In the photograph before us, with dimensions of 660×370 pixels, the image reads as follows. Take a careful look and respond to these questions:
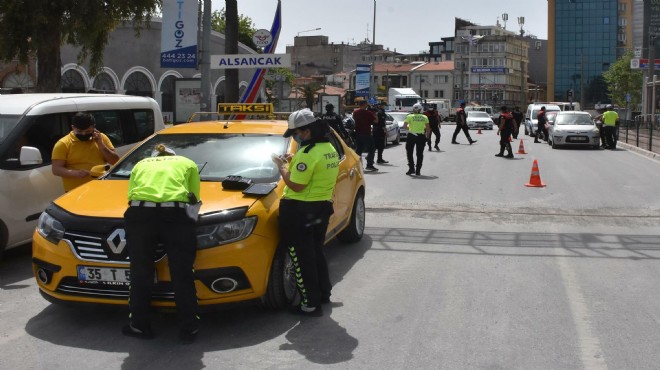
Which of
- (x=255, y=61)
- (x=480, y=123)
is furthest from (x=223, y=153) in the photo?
(x=480, y=123)

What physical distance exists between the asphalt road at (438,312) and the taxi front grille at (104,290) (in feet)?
1.00

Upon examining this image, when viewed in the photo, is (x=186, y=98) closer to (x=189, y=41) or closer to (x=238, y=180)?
(x=189, y=41)

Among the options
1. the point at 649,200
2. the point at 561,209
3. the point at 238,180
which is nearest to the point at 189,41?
the point at 561,209

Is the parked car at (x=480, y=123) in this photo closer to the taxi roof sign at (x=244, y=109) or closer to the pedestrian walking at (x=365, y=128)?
the pedestrian walking at (x=365, y=128)

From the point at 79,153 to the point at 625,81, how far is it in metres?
74.4

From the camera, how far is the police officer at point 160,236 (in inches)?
197

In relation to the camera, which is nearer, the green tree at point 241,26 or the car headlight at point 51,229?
the car headlight at point 51,229

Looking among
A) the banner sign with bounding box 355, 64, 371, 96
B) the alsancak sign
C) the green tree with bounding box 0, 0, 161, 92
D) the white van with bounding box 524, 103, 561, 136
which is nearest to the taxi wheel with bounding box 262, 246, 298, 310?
the alsancak sign

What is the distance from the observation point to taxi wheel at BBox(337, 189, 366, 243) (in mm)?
8648

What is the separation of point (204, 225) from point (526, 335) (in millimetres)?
2474

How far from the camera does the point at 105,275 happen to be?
208 inches

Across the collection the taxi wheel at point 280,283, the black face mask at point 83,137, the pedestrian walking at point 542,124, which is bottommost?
the taxi wheel at point 280,283

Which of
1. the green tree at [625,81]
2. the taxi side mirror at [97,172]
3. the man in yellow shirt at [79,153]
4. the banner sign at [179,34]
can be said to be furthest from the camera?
the green tree at [625,81]

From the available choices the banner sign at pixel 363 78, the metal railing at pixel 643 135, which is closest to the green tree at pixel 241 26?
the banner sign at pixel 363 78
